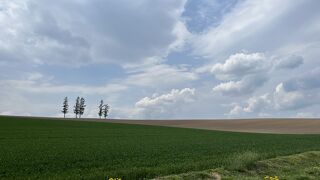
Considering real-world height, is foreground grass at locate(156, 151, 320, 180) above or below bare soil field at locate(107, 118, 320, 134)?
below

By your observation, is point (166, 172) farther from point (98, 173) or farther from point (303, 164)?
point (303, 164)

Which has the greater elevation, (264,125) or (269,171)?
(264,125)

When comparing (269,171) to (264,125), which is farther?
(264,125)

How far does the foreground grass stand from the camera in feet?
60.3

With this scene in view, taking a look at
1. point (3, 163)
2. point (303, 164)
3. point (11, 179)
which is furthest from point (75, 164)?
point (303, 164)

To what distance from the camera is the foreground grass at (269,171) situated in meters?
18.4

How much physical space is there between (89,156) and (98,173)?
24.4 ft

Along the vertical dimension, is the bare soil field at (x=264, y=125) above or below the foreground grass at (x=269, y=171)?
above

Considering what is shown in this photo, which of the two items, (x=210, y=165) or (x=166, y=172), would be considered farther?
(x=210, y=165)

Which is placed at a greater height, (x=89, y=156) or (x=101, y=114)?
(x=101, y=114)

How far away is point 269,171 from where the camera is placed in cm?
2189

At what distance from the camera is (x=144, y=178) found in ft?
58.6

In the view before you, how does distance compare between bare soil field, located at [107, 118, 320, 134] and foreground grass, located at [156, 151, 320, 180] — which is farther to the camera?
bare soil field, located at [107, 118, 320, 134]

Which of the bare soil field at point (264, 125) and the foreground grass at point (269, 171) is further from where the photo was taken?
the bare soil field at point (264, 125)
